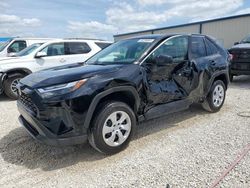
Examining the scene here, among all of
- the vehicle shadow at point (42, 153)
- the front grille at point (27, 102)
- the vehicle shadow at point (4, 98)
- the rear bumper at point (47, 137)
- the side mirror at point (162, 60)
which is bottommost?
the vehicle shadow at point (42, 153)

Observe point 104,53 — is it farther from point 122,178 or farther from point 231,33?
point 231,33

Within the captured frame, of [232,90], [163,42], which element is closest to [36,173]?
[163,42]

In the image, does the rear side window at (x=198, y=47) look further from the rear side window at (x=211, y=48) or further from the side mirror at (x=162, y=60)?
the side mirror at (x=162, y=60)

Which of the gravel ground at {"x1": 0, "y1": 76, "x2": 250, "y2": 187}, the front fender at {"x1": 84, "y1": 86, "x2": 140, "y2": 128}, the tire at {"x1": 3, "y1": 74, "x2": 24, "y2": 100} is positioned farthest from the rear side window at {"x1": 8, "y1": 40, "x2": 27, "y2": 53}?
the front fender at {"x1": 84, "y1": 86, "x2": 140, "y2": 128}

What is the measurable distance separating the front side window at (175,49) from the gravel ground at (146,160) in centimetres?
134

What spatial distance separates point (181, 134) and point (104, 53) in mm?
2072

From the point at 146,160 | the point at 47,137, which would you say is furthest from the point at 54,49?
the point at 146,160

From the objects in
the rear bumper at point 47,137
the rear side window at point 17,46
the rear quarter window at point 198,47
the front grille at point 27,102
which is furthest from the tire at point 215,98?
the rear side window at point 17,46

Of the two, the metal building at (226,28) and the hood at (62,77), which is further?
the metal building at (226,28)

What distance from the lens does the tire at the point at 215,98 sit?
5223mm

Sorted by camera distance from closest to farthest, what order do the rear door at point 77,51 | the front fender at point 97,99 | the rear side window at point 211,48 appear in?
the front fender at point 97,99
the rear side window at point 211,48
the rear door at point 77,51

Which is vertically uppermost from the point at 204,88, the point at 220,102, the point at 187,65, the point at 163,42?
the point at 163,42

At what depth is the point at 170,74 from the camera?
164 inches

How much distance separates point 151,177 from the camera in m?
2.92
